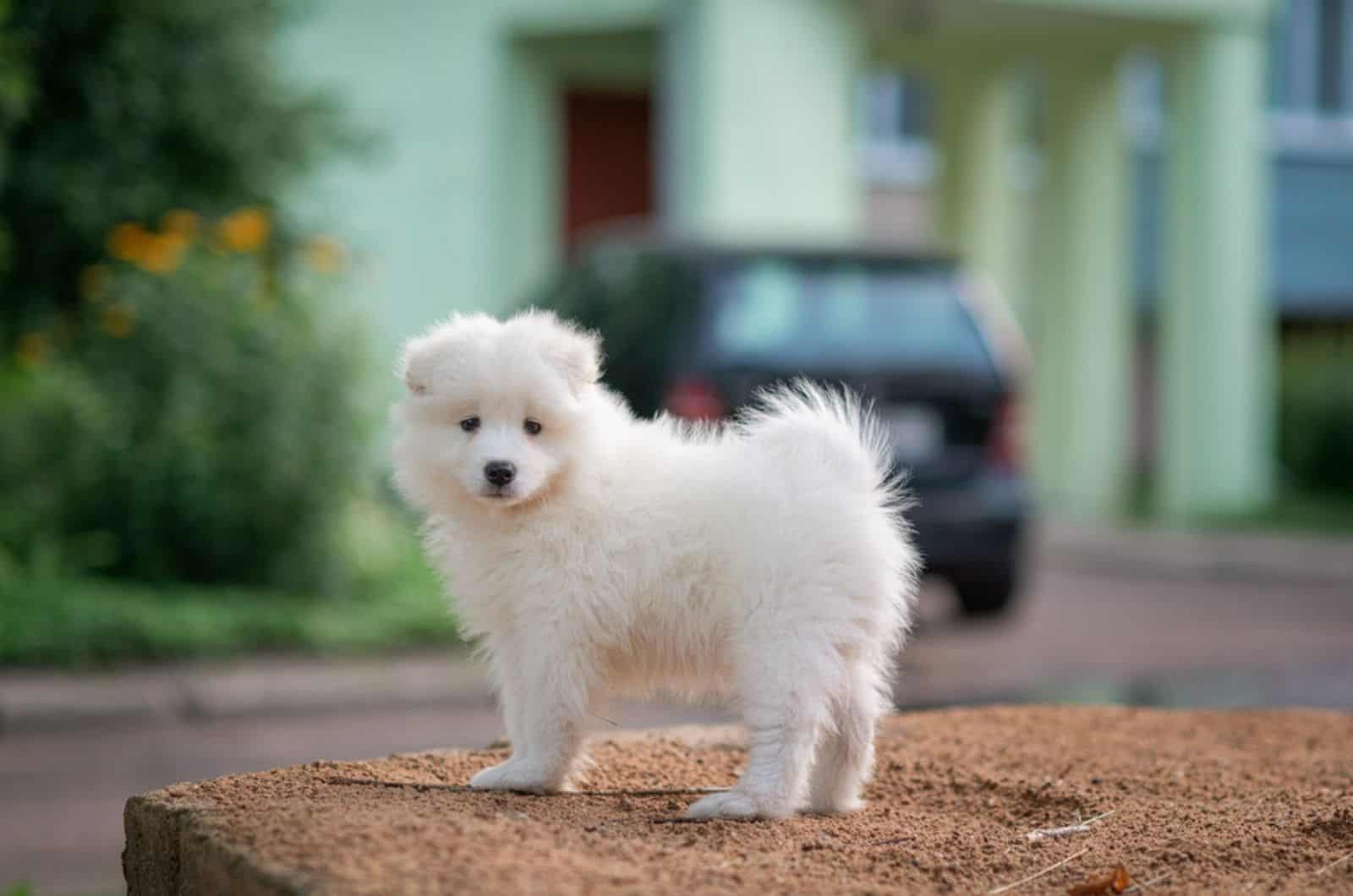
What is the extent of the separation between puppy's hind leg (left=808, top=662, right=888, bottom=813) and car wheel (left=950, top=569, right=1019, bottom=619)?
692 centimetres

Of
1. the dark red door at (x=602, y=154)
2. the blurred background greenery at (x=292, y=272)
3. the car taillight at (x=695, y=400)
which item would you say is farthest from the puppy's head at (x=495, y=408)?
the dark red door at (x=602, y=154)

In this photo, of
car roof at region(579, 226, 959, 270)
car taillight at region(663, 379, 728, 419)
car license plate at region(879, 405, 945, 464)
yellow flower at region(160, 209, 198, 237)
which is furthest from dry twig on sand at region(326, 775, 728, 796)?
yellow flower at region(160, 209, 198, 237)

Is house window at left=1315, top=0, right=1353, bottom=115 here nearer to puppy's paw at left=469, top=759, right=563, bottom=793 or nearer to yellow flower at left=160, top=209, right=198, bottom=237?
yellow flower at left=160, top=209, right=198, bottom=237

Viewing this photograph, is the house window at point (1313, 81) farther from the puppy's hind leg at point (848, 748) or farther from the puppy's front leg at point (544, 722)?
the puppy's front leg at point (544, 722)

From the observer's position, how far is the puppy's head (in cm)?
364

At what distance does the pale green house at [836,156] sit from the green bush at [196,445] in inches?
147

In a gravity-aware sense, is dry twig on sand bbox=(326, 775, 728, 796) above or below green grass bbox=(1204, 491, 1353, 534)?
above

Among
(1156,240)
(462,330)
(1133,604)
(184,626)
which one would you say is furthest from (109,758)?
(1156,240)

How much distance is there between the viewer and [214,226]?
11.7 metres

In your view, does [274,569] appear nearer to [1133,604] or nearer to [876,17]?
[1133,604]

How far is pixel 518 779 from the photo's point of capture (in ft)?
12.1

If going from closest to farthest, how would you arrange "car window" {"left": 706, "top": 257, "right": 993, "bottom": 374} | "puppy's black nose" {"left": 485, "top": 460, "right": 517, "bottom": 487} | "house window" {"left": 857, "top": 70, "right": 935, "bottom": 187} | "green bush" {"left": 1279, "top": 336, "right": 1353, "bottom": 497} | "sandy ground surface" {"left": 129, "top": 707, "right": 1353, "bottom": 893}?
"sandy ground surface" {"left": 129, "top": 707, "right": 1353, "bottom": 893} → "puppy's black nose" {"left": 485, "top": 460, "right": 517, "bottom": 487} → "car window" {"left": 706, "top": 257, "right": 993, "bottom": 374} → "green bush" {"left": 1279, "top": 336, "right": 1353, "bottom": 497} → "house window" {"left": 857, "top": 70, "right": 935, "bottom": 187}

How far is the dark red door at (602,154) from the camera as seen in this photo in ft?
65.3

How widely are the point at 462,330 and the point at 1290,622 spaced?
901 centimetres
